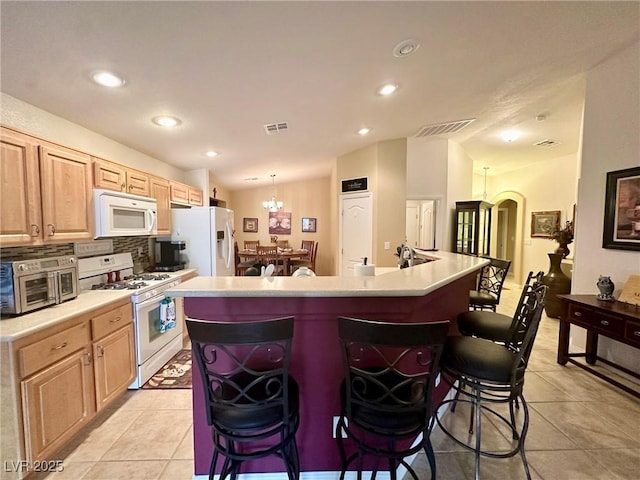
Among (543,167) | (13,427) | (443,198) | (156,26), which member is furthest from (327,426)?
(543,167)

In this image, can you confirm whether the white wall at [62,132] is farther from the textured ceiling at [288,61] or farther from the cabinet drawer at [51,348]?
the cabinet drawer at [51,348]

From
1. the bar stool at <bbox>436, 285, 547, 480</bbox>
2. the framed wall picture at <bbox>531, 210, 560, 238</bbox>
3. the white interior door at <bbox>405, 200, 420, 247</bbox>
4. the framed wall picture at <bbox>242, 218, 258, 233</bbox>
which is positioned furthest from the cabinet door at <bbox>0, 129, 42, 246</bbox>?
the framed wall picture at <bbox>531, 210, 560, 238</bbox>

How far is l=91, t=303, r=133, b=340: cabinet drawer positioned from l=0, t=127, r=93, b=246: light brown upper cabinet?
0.63 metres

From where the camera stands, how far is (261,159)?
469 cm

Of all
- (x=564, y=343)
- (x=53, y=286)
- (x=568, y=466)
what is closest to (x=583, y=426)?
(x=568, y=466)

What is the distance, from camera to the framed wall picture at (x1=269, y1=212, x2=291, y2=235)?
7953 mm

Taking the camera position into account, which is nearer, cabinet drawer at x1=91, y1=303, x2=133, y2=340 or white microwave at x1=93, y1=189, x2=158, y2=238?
cabinet drawer at x1=91, y1=303, x2=133, y2=340

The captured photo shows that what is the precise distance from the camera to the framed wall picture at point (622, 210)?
256cm

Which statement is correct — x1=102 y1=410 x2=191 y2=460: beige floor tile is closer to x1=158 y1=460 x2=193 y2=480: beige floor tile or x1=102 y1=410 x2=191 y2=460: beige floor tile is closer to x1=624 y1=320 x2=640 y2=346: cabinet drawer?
x1=158 y1=460 x2=193 y2=480: beige floor tile

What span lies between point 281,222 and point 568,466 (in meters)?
7.05

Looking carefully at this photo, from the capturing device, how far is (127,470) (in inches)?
66.2

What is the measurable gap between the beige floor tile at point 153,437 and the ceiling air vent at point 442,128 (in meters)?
4.49

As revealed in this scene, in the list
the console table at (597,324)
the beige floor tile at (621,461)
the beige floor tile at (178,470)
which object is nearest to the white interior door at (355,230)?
the console table at (597,324)

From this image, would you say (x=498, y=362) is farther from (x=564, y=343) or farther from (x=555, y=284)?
(x=555, y=284)
